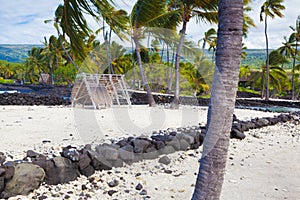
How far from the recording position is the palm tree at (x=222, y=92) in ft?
7.12

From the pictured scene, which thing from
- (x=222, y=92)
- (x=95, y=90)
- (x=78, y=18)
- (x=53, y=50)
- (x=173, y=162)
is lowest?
(x=173, y=162)

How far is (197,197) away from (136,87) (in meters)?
31.8

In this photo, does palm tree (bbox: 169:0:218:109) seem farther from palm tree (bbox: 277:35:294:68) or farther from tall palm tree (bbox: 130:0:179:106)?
palm tree (bbox: 277:35:294:68)

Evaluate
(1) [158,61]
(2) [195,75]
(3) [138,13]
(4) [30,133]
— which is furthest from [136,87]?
(4) [30,133]

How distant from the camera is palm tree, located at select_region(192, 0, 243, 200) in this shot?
2.17 metres

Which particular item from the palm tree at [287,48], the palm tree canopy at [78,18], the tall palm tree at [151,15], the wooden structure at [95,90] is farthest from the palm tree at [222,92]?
the palm tree at [287,48]

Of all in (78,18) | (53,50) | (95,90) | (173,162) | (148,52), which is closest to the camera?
(78,18)

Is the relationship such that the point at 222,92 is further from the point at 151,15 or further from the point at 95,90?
the point at 151,15

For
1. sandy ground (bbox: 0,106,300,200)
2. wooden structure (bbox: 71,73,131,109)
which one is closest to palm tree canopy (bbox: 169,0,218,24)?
wooden structure (bbox: 71,73,131,109)

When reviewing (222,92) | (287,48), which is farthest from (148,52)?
(222,92)

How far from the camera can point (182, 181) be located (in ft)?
12.9

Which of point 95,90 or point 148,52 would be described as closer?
point 95,90

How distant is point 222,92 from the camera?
221 cm

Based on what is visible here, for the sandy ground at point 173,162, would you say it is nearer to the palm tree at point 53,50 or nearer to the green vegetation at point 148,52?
the green vegetation at point 148,52
